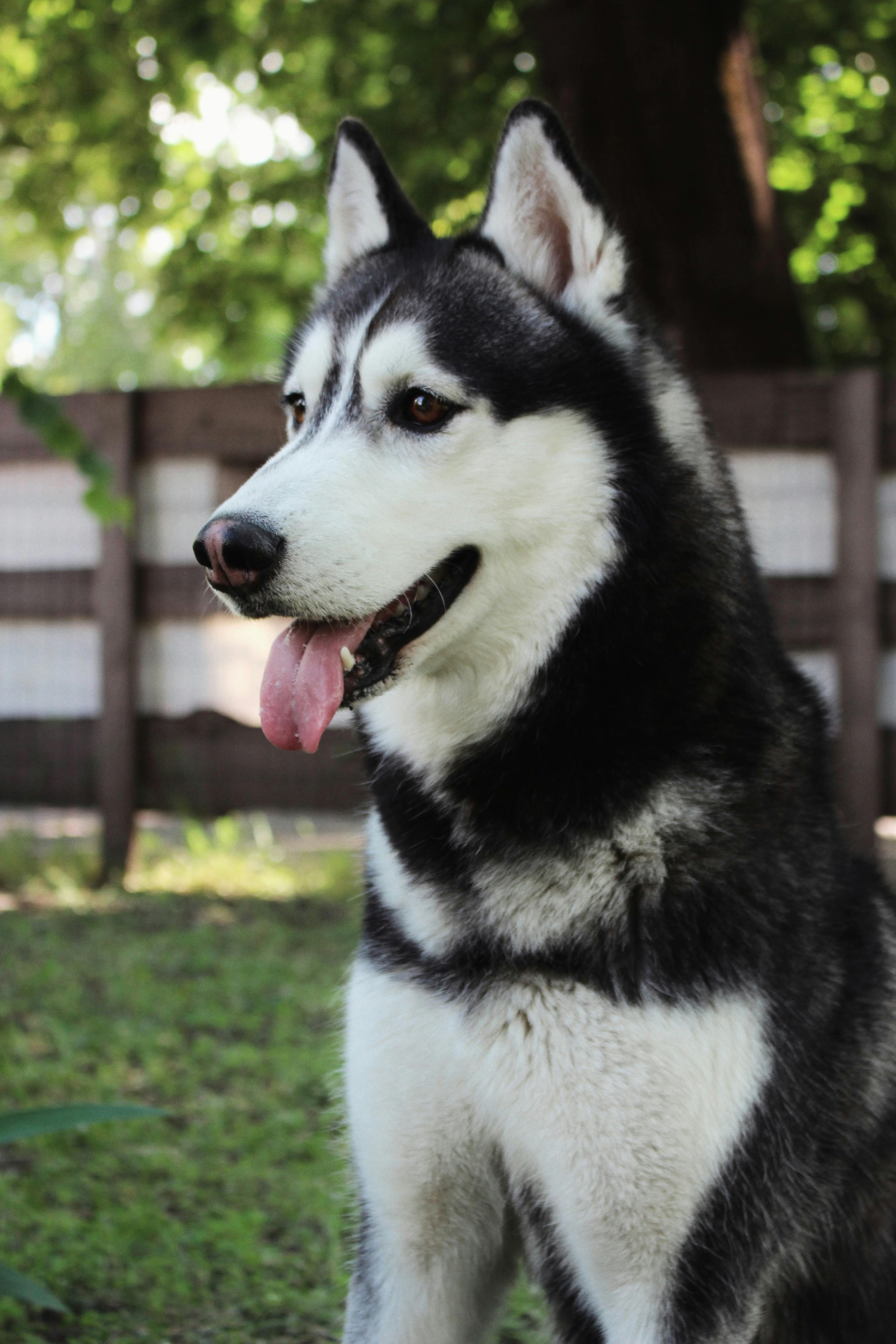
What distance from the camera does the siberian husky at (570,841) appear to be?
1854mm

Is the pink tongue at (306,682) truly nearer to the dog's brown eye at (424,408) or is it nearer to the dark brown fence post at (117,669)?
the dog's brown eye at (424,408)

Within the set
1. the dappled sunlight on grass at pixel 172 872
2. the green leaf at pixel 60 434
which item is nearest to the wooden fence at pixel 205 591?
the dappled sunlight on grass at pixel 172 872

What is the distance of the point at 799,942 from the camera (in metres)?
1.95

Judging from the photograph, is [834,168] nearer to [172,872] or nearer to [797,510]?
[797,510]

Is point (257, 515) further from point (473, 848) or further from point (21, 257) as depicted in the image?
point (21, 257)

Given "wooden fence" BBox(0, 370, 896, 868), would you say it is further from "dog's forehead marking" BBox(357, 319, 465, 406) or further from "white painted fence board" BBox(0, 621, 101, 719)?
"dog's forehead marking" BBox(357, 319, 465, 406)

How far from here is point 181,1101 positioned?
13.4 feet

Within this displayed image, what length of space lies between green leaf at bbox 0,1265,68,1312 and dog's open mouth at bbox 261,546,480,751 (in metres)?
1.07

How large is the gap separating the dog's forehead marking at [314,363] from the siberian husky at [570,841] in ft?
0.12

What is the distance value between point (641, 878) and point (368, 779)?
61 centimetres

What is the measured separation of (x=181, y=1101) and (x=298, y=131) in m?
8.74

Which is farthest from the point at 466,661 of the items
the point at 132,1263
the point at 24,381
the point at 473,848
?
the point at 132,1263

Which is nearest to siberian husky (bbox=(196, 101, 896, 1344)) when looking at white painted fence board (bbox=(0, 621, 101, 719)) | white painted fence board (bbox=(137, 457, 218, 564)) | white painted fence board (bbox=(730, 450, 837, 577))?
white painted fence board (bbox=(730, 450, 837, 577))

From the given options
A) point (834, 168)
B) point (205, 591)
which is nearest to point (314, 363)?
point (205, 591)
